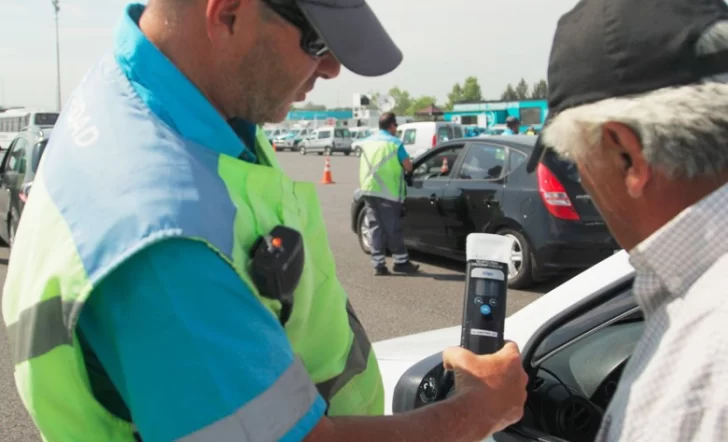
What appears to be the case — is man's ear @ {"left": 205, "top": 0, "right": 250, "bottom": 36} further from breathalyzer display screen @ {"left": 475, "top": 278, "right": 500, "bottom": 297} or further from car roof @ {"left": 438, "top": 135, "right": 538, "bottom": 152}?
car roof @ {"left": 438, "top": 135, "right": 538, "bottom": 152}

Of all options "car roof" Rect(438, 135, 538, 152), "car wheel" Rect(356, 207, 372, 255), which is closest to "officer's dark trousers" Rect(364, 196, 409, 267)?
"car wheel" Rect(356, 207, 372, 255)

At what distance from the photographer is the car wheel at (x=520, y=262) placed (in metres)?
7.20

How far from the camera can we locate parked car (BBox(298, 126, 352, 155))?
1670 inches

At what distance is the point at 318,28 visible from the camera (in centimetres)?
137

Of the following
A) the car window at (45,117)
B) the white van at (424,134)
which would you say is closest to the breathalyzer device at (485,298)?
the white van at (424,134)

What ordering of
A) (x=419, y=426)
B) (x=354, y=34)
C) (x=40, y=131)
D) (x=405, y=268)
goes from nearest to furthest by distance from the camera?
(x=419, y=426), (x=354, y=34), (x=405, y=268), (x=40, y=131)

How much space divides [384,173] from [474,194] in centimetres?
112

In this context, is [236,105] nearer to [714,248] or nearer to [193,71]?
[193,71]

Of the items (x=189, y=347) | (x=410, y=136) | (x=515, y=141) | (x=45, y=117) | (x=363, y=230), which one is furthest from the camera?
(x=45, y=117)

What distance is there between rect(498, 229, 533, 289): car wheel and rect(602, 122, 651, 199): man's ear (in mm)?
5909

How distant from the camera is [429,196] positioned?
329 inches

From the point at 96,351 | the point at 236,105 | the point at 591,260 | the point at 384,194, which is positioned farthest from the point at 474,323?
the point at 384,194

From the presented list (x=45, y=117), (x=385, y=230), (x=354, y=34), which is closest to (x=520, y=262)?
(x=385, y=230)

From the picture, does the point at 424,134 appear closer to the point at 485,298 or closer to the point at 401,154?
the point at 401,154
